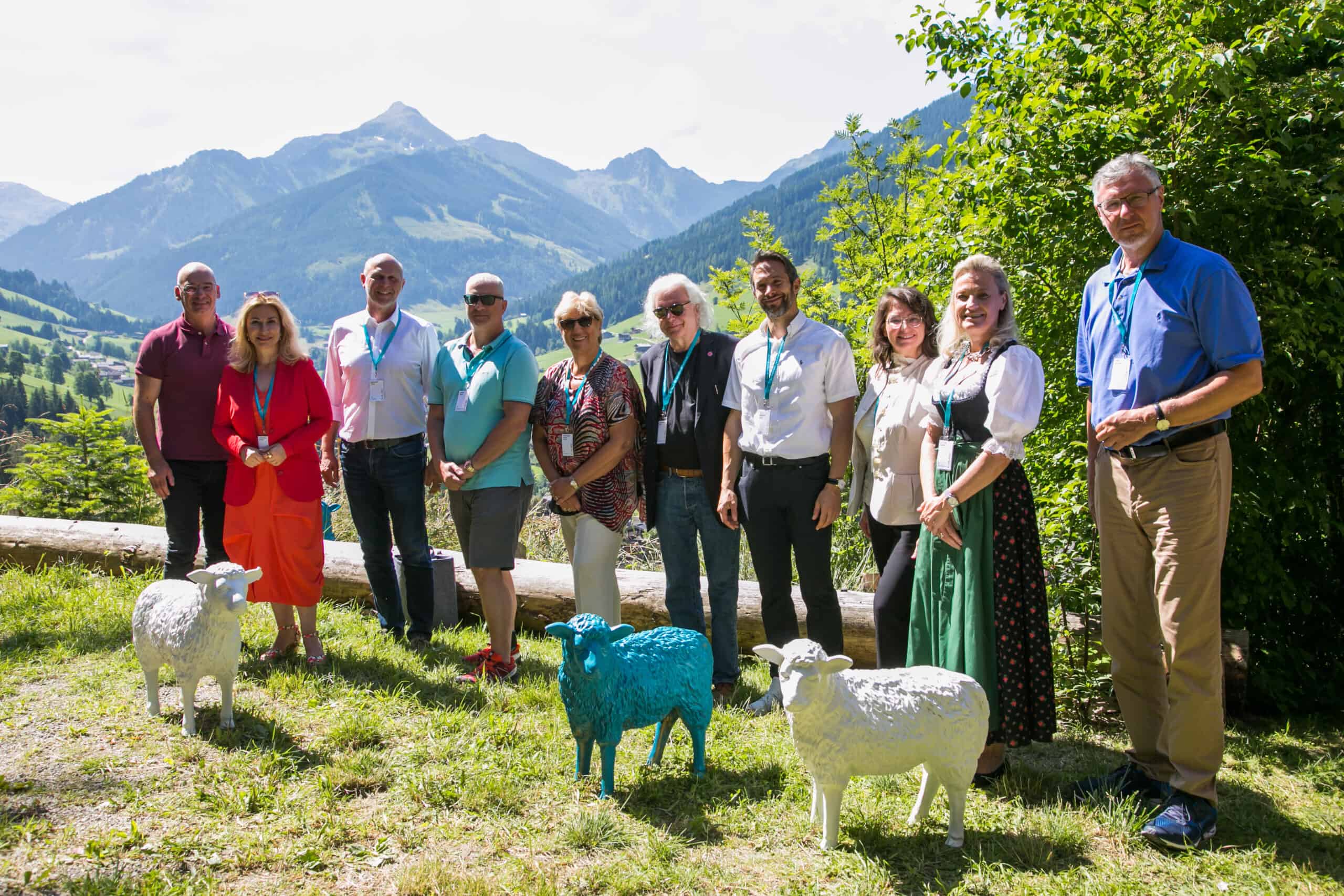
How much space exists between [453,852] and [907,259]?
15.0 ft

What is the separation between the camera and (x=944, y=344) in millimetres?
3764

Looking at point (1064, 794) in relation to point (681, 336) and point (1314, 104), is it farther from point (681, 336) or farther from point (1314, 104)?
point (1314, 104)

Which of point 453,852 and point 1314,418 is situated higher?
point 1314,418

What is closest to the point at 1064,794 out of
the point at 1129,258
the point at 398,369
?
the point at 1129,258

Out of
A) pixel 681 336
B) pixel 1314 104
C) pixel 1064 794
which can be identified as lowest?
pixel 1064 794

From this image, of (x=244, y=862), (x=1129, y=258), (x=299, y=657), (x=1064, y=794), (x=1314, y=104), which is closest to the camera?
(x=244, y=862)

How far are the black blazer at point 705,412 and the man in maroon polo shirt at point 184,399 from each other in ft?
8.76

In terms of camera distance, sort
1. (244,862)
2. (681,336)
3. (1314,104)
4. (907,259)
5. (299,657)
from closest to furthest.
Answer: (244,862) < (1314,104) < (681,336) < (299,657) < (907,259)

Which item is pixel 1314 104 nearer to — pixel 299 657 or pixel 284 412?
pixel 284 412

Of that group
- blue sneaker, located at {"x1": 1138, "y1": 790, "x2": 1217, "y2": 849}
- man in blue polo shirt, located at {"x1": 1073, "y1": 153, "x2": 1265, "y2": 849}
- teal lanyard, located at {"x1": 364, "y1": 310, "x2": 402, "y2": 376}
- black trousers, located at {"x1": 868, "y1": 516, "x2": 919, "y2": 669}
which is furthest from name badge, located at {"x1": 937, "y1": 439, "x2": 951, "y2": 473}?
teal lanyard, located at {"x1": 364, "y1": 310, "x2": 402, "y2": 376}

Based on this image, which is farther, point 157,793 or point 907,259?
point 907,259

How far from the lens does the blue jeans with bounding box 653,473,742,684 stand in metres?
4.63

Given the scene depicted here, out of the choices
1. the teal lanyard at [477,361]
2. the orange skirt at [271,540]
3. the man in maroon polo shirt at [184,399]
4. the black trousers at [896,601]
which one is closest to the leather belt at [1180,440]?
the black trousers at [896,601]

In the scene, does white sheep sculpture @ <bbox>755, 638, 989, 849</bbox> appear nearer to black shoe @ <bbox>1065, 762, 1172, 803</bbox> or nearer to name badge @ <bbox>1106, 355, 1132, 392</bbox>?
black shoe @ <bbox>1065, 762, 1172, 803</bbox>
